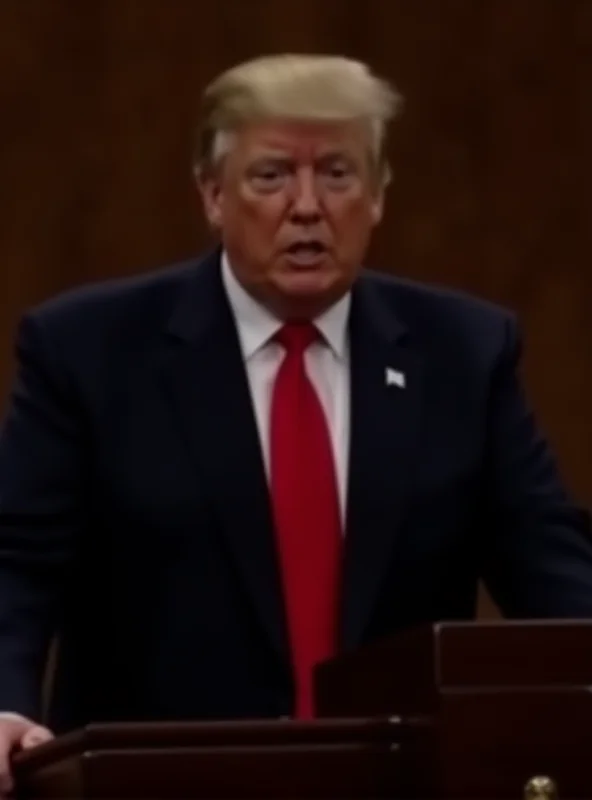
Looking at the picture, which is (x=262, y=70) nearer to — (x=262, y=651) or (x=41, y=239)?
(x=262, y=651)

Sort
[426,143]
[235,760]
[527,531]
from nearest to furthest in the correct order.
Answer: [235,760] → [527,531] → [426,143]

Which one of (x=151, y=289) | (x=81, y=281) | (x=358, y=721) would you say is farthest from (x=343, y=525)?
(x=81, y=281)

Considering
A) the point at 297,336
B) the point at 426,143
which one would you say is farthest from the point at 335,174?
the point at 426,143

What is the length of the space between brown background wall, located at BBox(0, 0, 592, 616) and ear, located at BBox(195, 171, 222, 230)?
4.83ft

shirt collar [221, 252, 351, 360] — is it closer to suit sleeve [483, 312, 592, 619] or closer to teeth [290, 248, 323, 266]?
teeth [290, 248, 323, 266]

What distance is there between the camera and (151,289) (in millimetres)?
3195

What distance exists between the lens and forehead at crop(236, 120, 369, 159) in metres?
3.06

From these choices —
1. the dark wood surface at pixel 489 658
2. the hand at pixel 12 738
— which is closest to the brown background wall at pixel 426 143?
the hand at pixel 12 738

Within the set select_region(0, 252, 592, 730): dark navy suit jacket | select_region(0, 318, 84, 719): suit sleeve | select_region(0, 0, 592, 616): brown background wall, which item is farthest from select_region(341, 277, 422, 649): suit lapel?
select_region(0, 0, 592, 616): brown background wall

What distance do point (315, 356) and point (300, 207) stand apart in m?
0.18

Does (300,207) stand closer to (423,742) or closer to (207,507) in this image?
(207,507)

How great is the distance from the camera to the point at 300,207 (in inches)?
120

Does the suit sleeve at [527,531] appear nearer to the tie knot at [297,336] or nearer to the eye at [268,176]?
→ the tie knot at [297,336]

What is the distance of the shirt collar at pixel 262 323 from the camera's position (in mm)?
3143
